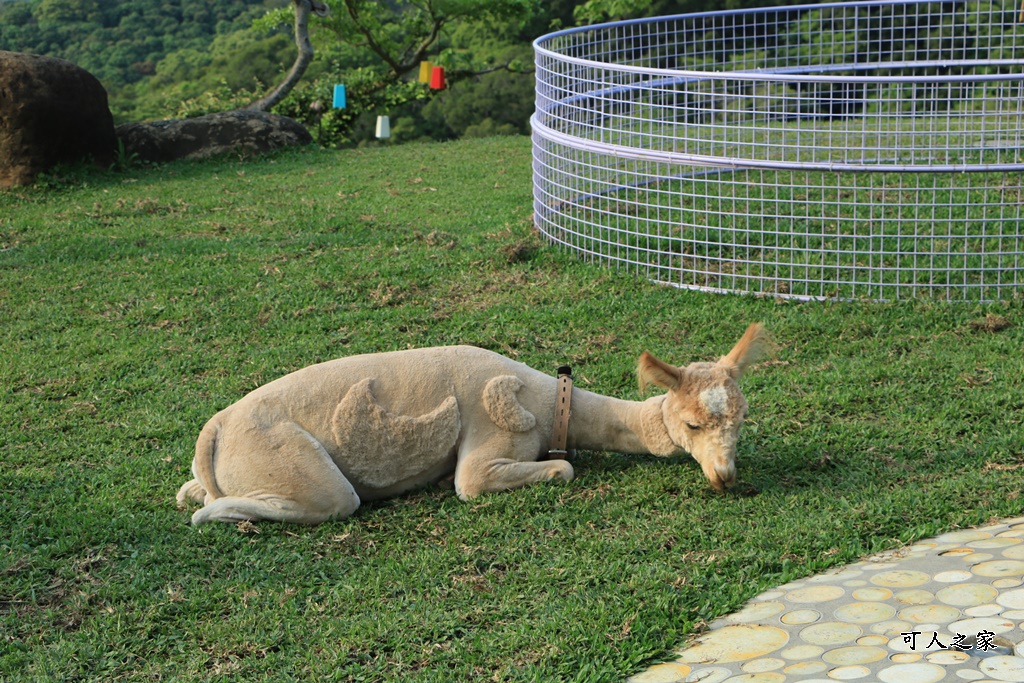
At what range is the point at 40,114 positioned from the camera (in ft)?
41.0

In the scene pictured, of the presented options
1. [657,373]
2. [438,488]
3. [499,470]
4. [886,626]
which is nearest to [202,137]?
[438,488]

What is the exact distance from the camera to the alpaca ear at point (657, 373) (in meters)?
5.06

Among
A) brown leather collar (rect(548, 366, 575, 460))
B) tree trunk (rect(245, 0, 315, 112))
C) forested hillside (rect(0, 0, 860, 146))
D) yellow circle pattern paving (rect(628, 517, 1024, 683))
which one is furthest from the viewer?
forested hillside (rect(0, 0, 860, 146))

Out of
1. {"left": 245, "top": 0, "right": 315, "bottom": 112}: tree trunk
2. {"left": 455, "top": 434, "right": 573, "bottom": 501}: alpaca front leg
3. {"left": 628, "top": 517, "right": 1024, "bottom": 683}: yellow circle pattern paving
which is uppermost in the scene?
{"left": 245, "top": 0, "right": 315, "bottom": 112}: tree trunk

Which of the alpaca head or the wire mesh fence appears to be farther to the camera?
the wire mesh fence

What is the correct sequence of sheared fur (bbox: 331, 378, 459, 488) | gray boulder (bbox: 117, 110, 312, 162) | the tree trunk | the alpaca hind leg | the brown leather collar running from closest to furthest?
the alpaca hind leg < sheared fur (bbox: 331, 378, 459, 488) < the brown leather collar < gray boulder (bbox: 117, 110, 312, 162) < the tree trunk

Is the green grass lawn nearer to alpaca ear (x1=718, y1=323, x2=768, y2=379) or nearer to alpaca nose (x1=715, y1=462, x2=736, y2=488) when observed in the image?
alpaca nose (x1=715, y1=462, x2=736, y2=488)

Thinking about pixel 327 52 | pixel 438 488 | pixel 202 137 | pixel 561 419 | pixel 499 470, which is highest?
pixel 327 52

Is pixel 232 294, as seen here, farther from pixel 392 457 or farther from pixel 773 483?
pixel 773 483

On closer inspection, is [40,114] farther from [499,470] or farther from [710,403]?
[710,403]

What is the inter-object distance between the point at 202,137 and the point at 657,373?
10.8 meters

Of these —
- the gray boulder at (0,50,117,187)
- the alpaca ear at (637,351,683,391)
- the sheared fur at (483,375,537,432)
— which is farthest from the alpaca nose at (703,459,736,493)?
the gray boulder at (0,50,117,187)

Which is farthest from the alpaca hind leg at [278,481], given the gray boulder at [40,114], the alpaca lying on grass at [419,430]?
the gray boulder at [40,114]

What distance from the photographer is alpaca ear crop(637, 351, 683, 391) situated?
5062mm
